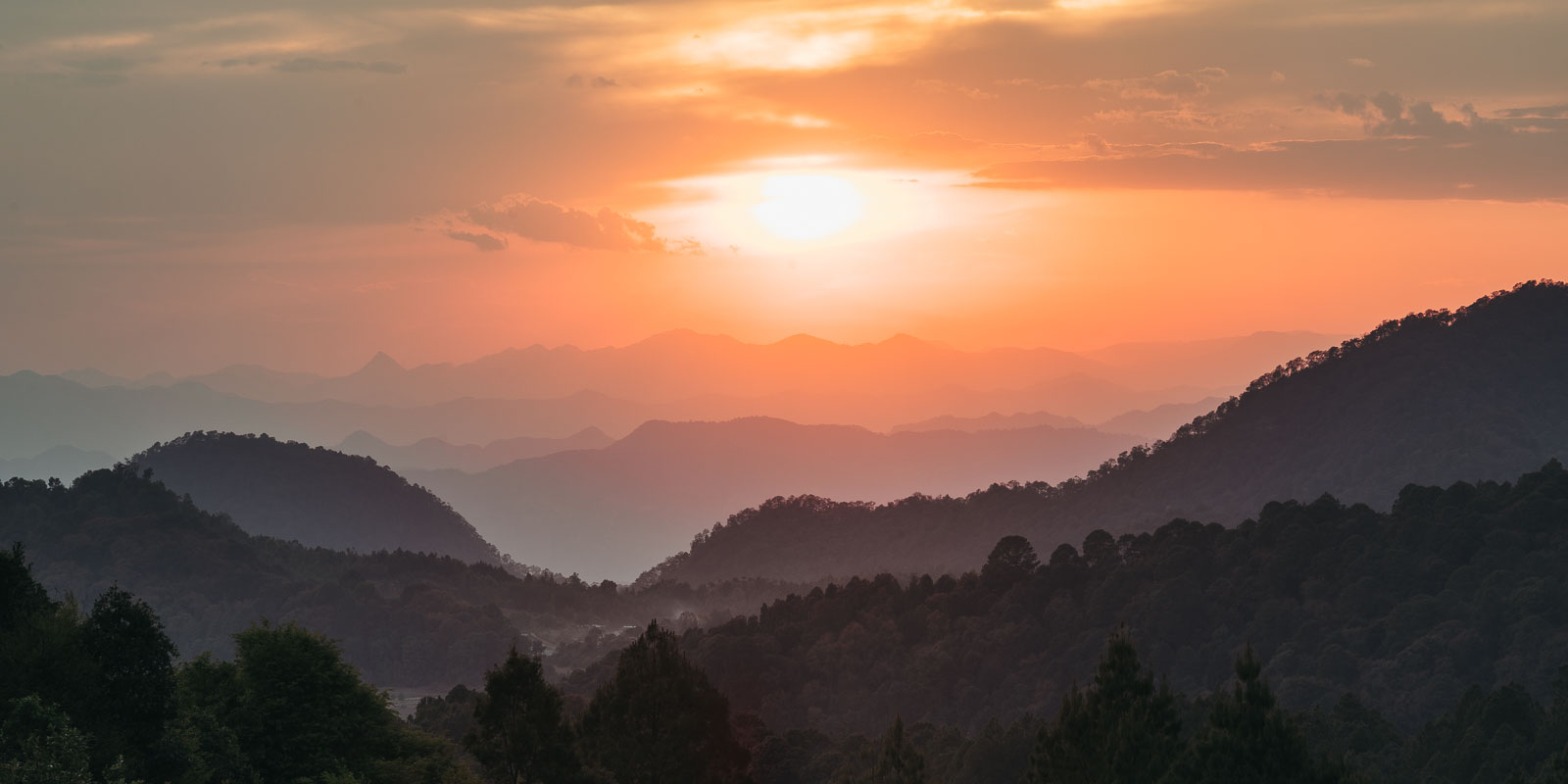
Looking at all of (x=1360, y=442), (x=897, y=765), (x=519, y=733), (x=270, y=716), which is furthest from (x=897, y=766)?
(x=1360, y=442)

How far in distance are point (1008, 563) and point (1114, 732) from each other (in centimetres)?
7721

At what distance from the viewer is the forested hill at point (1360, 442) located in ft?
546

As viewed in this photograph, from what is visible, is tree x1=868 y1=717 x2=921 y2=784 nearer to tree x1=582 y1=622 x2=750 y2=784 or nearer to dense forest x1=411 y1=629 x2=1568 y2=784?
dense forest x1=411 y1=629 x2=1568 y2=784

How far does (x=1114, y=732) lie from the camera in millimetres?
37688

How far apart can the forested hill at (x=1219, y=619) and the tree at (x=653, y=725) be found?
128ft

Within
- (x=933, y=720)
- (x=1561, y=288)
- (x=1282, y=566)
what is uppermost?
(x=1561, y=288)

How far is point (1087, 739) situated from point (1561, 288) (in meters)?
187

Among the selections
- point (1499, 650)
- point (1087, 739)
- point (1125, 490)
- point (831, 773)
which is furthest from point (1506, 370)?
point (1087, 739)

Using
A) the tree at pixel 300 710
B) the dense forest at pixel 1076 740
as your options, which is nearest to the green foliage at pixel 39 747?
the tree at pixel 300 710

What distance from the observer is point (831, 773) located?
67062mm

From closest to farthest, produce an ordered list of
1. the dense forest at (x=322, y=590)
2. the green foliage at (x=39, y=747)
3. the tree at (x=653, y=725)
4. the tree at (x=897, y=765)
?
the green foliage at (x=39, y=747) < the tree at (x=897, y=765) < the tree at (x=653, y=725) < the dense forest at (x=322, y=590)

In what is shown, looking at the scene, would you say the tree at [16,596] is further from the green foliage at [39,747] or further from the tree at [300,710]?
the tree at [300,710]

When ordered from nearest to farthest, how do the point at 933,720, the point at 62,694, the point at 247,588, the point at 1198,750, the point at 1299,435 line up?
the point at 1198,750 < the point at 62,694 < the point at 933,720 < the point at 247,588 < the point at 1299,435

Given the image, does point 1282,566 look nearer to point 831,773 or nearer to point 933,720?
point 933,720
